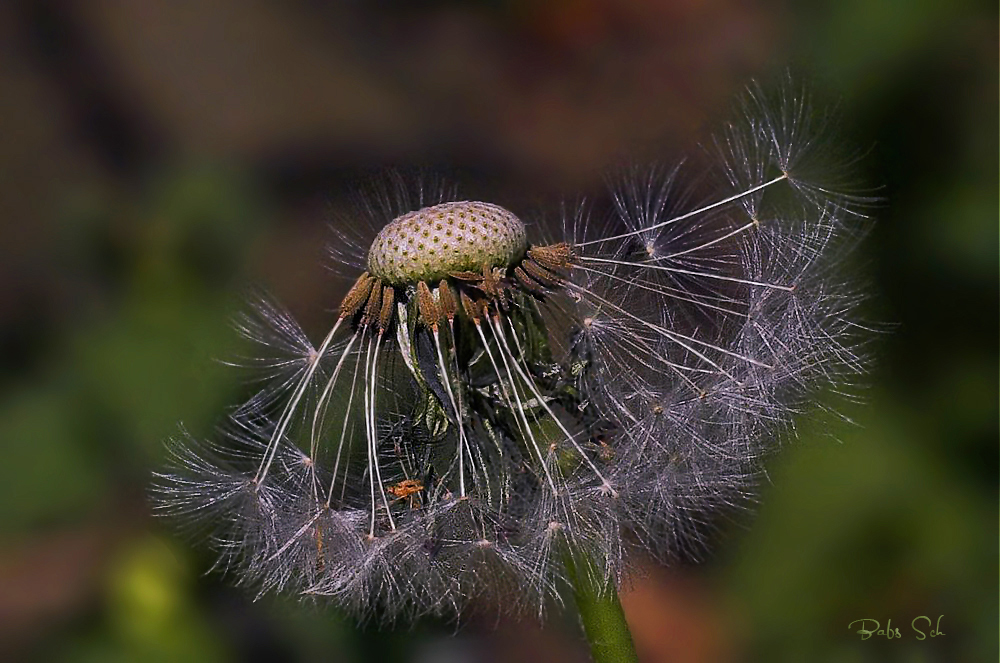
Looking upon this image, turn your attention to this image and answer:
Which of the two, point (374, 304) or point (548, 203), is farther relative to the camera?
point (548, 203)

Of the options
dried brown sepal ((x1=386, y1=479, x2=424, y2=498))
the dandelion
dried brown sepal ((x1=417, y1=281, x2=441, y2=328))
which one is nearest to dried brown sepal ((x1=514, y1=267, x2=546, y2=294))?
the dandelion

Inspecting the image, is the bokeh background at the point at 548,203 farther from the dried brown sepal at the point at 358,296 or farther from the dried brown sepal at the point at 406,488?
the dried brown sepal at the point at 406,488

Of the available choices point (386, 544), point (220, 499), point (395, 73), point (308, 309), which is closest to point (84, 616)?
point (308, 309)

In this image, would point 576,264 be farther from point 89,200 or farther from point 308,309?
point 89,200

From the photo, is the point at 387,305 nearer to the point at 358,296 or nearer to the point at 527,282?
the point at 358,296

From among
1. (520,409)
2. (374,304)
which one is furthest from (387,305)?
(520,409)

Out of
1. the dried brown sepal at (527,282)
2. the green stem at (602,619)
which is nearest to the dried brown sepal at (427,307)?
the dried brown sepal at (527,282)

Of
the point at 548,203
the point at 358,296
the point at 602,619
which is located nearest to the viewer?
the point at 602,619

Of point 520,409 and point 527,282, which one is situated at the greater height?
point 527,282
